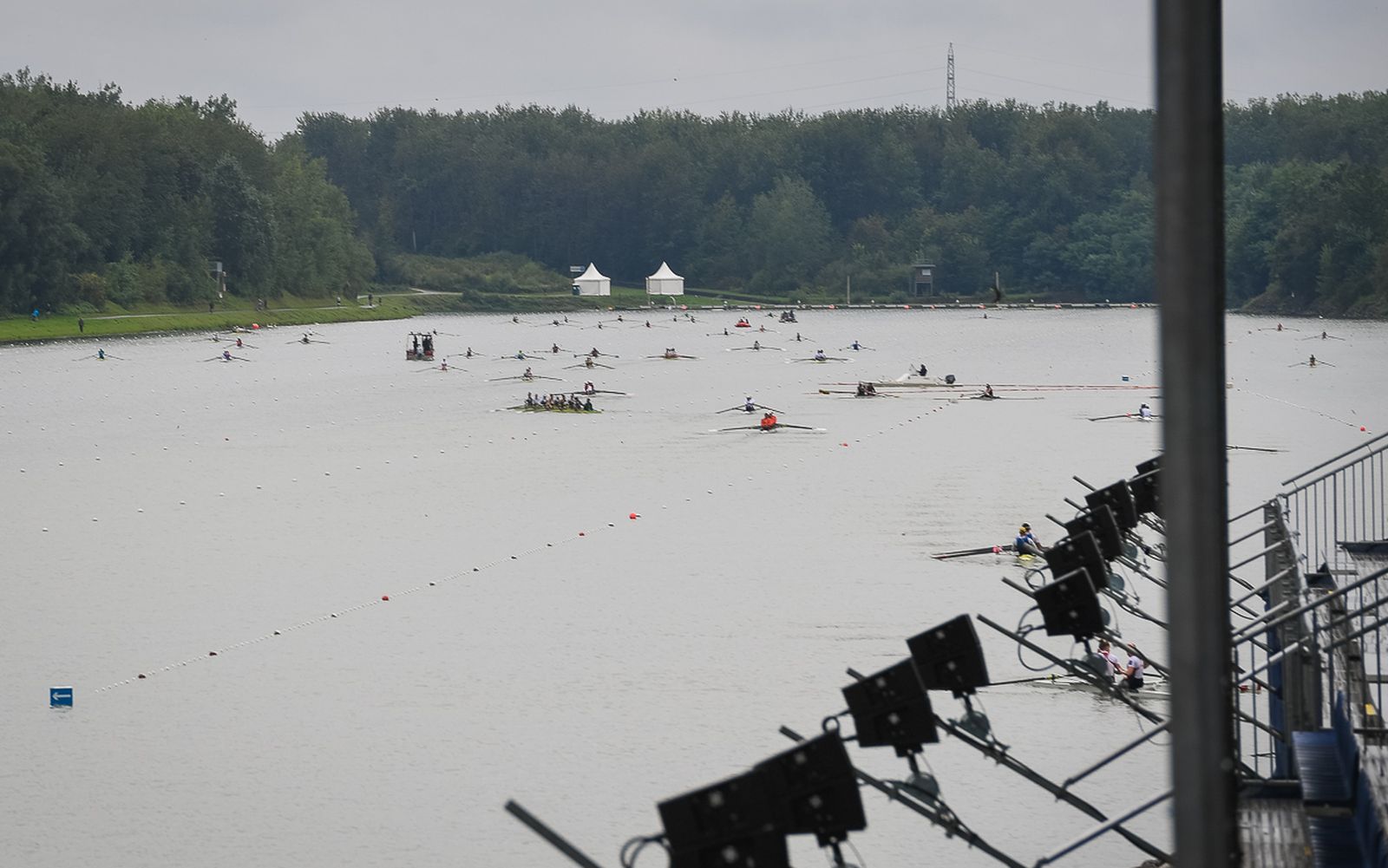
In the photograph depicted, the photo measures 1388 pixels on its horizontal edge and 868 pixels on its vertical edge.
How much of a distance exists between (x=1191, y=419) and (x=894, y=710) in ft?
14.8

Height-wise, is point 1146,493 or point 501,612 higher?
point 1146,493

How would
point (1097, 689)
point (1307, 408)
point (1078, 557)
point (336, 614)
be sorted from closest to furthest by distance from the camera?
point (1078, 557), point (1097, 689), point (336, 614), point (1307, 408)

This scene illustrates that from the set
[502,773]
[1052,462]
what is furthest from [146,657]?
[1052,462]

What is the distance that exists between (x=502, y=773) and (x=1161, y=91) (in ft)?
35.4

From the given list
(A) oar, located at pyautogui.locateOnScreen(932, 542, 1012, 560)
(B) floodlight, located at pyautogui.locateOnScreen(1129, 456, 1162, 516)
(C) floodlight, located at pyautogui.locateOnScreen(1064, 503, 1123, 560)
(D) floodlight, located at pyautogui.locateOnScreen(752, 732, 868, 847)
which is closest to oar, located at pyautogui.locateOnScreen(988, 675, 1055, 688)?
(B) floodlight, located at pyautogui.locateOnScreen(1129, 456, 1162, 516)

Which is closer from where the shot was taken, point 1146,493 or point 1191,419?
point 1191,419

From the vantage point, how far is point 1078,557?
37.2ft

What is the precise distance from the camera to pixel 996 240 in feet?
548

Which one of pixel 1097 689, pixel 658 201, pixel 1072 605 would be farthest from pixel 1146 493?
pixel 658 201

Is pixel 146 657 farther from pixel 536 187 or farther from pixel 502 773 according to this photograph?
pixel 536 187

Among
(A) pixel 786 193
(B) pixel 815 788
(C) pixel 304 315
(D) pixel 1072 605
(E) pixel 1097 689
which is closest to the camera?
(B) pixel 815 788

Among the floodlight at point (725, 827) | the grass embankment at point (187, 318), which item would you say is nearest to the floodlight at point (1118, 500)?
the floodlight at point (725, 827)

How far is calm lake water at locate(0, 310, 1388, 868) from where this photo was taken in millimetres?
12898

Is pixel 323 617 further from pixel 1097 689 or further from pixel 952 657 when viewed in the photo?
pixel 952 657
